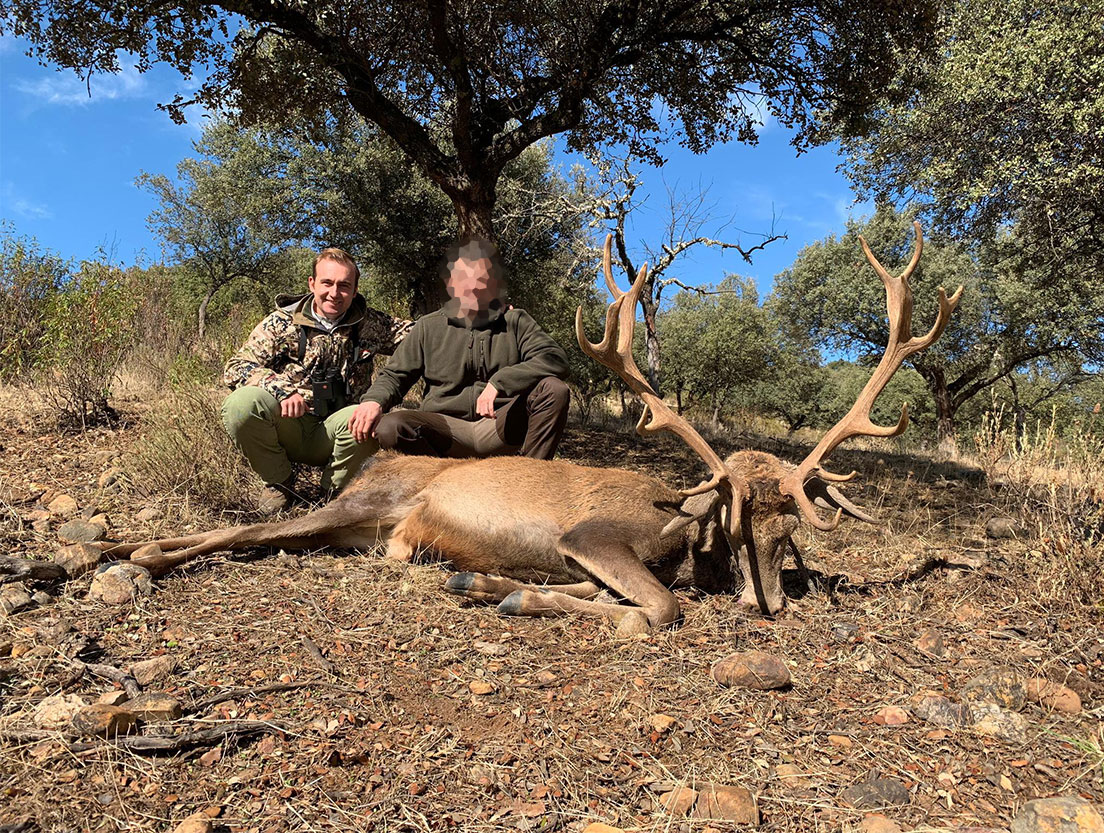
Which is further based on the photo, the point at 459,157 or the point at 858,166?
the point at 858,166

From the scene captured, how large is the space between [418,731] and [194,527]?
280 centimetres

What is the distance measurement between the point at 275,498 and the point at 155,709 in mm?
2705

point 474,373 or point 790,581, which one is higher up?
point 474,373

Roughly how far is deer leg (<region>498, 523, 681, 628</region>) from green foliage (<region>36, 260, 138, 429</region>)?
5.11 m

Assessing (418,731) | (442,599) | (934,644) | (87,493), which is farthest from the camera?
(87,493)

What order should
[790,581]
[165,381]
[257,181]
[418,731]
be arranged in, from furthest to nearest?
[257,181] < [165,381] < [790,581] < [418,731]

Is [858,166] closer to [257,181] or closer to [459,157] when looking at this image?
[459,157]

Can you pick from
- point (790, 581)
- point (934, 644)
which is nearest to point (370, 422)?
point (790, 581)

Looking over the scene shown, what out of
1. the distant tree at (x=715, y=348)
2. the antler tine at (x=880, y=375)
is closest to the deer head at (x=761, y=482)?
the antler tine at (x=880, y=375)

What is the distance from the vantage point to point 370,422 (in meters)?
4.77

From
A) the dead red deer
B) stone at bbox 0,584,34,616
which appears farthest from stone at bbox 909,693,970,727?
stone at bbox 0,584,34,616

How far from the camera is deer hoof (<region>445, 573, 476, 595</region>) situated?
366 cm

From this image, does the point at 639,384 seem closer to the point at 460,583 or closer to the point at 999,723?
the point at 460,583

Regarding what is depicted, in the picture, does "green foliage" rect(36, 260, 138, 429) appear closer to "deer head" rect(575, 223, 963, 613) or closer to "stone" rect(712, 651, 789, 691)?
"deer head" rect(575, 223, 963, 613)
